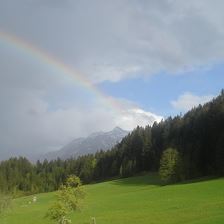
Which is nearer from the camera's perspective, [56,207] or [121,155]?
[56,207]

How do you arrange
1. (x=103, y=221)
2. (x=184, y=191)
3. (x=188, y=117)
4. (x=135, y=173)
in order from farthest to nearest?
(x=135, y=173) < (x=188, y=117) < (x=184, y=191) < (x=103, y=221)

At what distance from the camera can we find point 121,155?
7279 inches

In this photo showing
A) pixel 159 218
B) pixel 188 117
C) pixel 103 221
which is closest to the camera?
pixel 159 218

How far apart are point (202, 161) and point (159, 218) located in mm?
76927

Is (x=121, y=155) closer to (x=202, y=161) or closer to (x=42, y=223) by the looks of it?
(x=202, y=161)

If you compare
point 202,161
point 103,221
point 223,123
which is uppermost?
point 223,123

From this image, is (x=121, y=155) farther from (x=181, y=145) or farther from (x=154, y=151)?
(x=181, y=145)

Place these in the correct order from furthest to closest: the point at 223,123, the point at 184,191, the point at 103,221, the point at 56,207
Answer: the point at 223,123
the point at 184,191
the point at 103,221
the point at 56,207

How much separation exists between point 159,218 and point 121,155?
140078mm

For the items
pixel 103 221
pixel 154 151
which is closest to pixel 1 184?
pixel 154 151

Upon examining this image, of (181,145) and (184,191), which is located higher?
(181,145)

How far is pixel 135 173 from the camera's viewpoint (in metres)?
163

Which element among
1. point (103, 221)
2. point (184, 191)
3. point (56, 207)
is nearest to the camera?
point (56, 207)

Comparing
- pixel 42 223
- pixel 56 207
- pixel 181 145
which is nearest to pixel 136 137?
pixel 181 145
